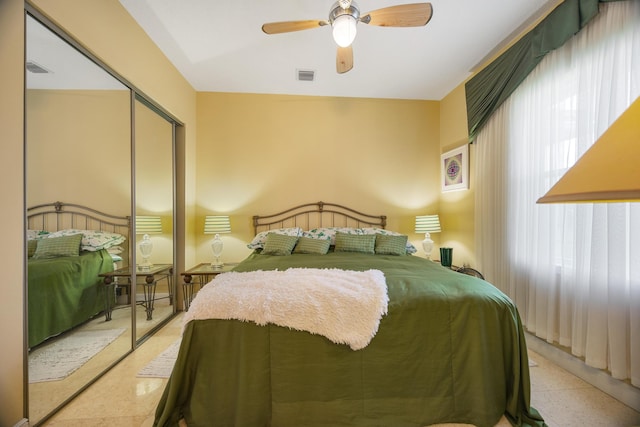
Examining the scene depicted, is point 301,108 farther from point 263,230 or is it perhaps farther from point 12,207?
point 12,207

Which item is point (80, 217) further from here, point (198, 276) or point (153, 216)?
point (198, 276)

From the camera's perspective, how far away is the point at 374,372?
4.57 ft

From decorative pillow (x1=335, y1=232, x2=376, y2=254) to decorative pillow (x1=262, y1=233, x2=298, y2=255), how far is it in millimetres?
531

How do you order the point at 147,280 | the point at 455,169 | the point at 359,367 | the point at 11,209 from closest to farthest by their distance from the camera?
the point at 11,209 < the point at 359,367 < the point at 147,280 < the point at 455,169

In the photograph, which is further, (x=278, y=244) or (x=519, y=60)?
(x=278, y=244)

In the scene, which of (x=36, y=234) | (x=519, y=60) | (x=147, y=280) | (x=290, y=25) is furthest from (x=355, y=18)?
(x=147, y=280)

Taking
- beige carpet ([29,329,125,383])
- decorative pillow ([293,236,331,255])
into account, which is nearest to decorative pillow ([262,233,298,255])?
decorative pillow ([293,236,331,255])

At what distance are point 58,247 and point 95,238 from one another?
0.87ft

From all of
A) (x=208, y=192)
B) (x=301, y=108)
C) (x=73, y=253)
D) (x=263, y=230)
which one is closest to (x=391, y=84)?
(x=301, y=108)

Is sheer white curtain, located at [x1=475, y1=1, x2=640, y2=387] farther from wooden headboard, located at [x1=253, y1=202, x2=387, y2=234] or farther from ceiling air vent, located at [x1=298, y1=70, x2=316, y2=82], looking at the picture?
ceiling air vent, located at [x1=298, y1=70, x2=316, y2=82]

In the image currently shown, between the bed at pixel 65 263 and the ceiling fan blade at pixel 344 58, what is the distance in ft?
6.86

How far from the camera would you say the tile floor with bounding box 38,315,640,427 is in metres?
1.50

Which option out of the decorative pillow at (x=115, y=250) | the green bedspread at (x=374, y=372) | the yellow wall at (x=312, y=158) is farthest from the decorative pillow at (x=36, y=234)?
the yellow wall at (x=312, y=158)

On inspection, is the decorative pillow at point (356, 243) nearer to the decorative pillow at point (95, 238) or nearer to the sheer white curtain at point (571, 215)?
the sheer white curtain at point (571, 215)
